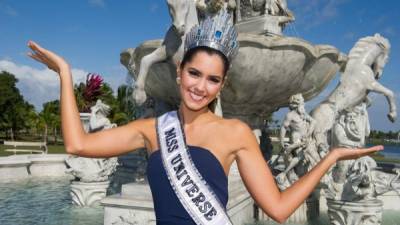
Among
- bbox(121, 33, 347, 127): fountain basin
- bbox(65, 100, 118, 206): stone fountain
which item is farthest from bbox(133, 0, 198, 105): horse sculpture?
bbox(65, 100, 118, 206): stone fountain

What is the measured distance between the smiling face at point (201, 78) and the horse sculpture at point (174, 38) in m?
4.08

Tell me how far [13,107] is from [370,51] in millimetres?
42601

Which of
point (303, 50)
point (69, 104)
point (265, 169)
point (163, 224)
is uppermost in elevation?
point (303, 50)

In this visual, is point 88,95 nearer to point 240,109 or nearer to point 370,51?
point 240,109

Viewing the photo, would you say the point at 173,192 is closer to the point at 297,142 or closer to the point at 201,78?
the point at 201,78

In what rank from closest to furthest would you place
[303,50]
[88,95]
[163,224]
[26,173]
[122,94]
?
[163,224]
[303,50]
[26,173]
[88,95]
[122,94]

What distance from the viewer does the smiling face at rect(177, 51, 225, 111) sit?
1652 mm

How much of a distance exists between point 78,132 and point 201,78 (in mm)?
576

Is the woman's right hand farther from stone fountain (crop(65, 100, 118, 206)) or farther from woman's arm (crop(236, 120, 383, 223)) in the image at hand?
stone fountain (crop(65, 100, 118, 206))

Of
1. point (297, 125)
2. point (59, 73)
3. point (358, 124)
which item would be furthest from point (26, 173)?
point (59, 73)

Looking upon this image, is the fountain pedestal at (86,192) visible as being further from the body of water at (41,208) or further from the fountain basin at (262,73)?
the fountain basin at (262,73)

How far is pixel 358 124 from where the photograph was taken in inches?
271

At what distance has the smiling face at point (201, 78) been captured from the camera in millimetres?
1652

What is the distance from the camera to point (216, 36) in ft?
5.40
